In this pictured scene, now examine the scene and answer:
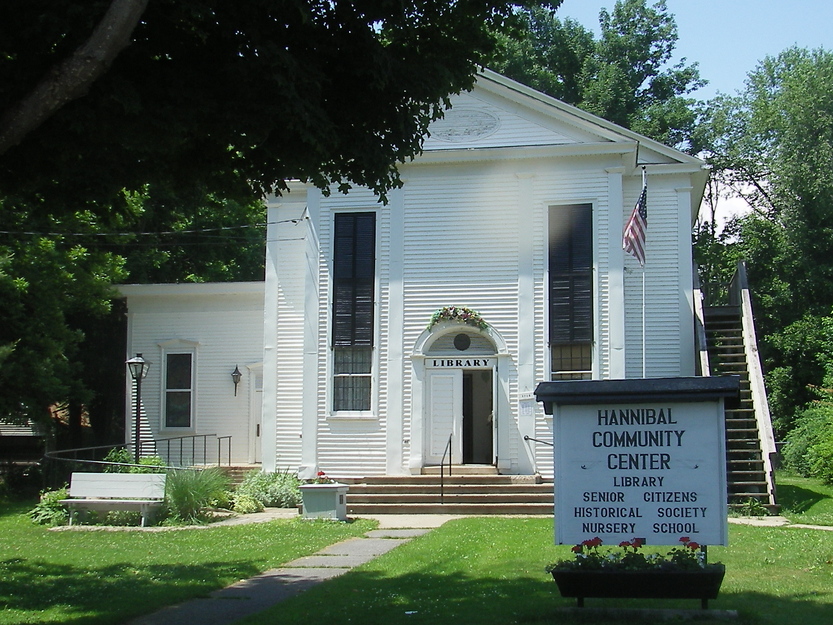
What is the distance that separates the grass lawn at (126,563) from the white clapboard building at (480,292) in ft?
14.9

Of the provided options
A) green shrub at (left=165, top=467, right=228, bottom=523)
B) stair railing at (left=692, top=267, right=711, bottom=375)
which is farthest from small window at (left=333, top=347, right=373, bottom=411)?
stair railing at (left=692, top=267, right=711, bottom=375)

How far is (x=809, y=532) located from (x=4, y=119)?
41.6 ft

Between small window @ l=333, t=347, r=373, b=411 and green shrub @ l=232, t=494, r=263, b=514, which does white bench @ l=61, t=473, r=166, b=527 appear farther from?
small window @ l=333, t=347, r=373, b=411

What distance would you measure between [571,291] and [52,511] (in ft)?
36.9

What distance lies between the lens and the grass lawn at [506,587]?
8.60 meters

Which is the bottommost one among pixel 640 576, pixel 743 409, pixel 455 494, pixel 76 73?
pixel 455 494

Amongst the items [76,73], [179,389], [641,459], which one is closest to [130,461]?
[179,389]

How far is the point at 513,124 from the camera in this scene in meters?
22.1

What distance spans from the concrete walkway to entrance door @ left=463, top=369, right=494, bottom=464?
6.19m

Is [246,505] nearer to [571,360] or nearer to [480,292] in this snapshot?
[480,292]

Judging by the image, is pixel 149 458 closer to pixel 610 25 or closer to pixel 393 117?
pixel 393 117

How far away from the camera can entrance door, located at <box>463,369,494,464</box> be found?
23781 mm

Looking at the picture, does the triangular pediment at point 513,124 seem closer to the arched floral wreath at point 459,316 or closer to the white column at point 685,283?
the white column at point 685,283

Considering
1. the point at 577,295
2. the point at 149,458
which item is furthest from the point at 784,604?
the point at 149,458
